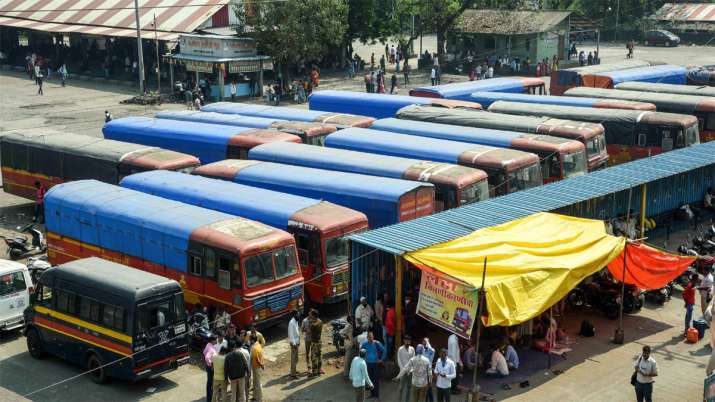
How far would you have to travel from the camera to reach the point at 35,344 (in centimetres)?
2003

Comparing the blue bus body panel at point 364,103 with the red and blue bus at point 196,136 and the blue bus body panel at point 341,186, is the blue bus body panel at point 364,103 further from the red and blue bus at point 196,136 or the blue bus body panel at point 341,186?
the blue bus body panel at point 341,186

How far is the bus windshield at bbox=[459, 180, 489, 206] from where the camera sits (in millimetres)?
25562

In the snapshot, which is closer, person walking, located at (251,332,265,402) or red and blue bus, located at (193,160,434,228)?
person walking, located at (251,332,265,402)

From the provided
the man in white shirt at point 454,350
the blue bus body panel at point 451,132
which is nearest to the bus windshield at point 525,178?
the blue bus body panel at point 451,132

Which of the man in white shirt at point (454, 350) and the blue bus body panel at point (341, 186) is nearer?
the man in white shirt at point (454, 350)

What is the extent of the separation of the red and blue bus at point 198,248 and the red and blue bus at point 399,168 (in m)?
5.71

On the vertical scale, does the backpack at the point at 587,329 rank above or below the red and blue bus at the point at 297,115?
below

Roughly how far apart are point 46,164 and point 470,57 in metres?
39.9

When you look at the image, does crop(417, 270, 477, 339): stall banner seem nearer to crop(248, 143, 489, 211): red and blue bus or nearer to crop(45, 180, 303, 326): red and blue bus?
crop(45, 180, 303, 326): red and blue bus

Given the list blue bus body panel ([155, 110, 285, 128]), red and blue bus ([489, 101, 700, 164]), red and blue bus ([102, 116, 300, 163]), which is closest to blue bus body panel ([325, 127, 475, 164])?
red and blue bus ([102, 116, 300, 163])

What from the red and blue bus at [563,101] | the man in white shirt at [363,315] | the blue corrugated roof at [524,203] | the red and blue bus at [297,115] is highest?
the red and blue bus at [563,101]

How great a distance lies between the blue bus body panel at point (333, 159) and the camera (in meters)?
26.7

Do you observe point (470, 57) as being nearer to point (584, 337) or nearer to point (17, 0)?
point (17, 0)

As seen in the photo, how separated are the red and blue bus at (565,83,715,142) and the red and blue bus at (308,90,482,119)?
5.92 meters
